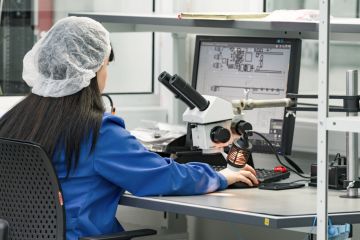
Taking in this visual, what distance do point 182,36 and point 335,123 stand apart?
180 centimetres

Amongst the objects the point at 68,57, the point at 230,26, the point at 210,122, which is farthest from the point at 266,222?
the point at 230,26

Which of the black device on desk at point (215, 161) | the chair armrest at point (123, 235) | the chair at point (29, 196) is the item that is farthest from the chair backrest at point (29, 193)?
the black device on desk at point (215, 161)

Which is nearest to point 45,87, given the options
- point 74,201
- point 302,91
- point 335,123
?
point 74,201

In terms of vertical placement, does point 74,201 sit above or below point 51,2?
below

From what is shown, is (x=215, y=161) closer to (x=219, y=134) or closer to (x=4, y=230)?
(x=219, y=134)

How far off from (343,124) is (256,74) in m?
1.06

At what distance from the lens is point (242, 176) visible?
276 cm

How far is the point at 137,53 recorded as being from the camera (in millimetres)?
4285

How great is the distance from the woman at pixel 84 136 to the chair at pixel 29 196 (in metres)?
0.07

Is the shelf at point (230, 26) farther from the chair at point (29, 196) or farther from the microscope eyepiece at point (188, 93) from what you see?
the chair at point (29, 196)

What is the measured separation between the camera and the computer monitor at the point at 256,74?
3094 millimetres

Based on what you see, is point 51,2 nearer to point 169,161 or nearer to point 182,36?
point 182,36

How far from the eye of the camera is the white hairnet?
2570 mm

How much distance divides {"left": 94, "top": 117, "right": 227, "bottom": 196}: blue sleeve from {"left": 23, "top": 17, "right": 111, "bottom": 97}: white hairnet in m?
0.16
